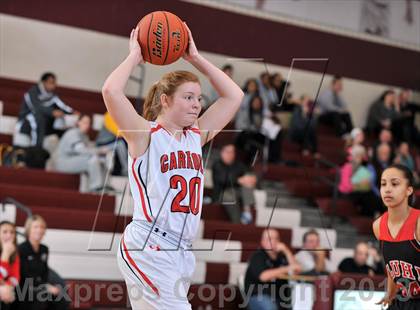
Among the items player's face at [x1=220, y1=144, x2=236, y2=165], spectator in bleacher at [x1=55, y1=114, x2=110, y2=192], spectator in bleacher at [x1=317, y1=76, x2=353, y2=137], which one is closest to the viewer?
spectator in bleacher at [x1=55, y1=114, x2=110, y2=192]

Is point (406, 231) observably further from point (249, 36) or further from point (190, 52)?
point (249, 36)

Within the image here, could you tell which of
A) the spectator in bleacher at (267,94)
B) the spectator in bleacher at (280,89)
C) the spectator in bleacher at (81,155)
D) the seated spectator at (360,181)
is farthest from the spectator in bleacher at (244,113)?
the spectator in bleacher at (81,155)

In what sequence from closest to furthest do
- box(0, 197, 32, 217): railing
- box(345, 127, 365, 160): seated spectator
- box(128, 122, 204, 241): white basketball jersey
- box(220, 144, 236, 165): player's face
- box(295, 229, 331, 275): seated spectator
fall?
box(128, 122, 204, 241): white basketball jersey, box(0, 197, 32, 217): railing, box(295, 229, 331, 275): seated spectator, box(220, 144, 236, 165): player's face, box(345, 127, 365, 160): seated spectator

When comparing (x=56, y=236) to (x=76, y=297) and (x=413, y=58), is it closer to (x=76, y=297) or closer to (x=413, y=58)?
(x=76, y=297)

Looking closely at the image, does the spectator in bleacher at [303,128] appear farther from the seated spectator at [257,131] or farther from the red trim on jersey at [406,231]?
the red trim on jersey at [406,231]

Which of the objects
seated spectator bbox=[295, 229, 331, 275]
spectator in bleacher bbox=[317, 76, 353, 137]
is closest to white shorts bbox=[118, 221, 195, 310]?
seated spectator bbox=[295, 229, 331, 275]

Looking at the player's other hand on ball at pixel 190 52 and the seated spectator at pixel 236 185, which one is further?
the seated spectator at pixel 236 185

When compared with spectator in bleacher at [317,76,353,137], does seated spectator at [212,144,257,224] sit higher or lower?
lower

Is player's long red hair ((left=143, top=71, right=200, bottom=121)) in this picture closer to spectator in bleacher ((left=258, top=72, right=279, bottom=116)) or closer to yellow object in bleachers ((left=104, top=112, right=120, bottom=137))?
yellow object in bleachers ((left=104, top=112, right=120, bottom=137))

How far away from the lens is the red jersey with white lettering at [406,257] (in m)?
5.63

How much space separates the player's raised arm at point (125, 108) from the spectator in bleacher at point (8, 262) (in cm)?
449

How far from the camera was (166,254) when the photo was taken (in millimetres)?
4395

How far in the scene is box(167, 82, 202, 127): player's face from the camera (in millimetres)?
4543

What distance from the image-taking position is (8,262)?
853cm
